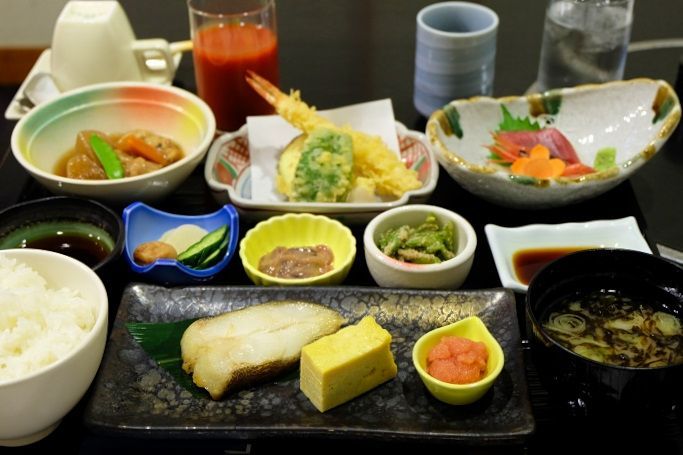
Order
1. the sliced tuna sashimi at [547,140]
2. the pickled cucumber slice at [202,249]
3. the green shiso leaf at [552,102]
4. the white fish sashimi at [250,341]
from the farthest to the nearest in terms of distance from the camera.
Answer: the green shiso leaf at [552,102] < the sliced tuna sashimi at [547,140] < the pickled cucumber slice at [202,249] < the white fish sashimi at [250,341]

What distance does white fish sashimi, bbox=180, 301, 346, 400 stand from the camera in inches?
59.0

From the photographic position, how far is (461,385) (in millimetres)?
1409

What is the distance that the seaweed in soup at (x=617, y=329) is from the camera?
143 cm

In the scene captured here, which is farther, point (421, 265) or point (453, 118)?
point (453, 118)

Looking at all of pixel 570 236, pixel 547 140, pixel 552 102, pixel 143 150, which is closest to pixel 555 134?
pixel 547 140

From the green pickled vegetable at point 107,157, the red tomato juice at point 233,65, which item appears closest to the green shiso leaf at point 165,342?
the green pickled vegetable at point 107,157

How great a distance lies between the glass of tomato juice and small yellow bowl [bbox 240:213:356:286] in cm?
60

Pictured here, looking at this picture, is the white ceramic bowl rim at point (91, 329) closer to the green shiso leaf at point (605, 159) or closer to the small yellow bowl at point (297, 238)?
the small yellow bowl at point (297, 238)

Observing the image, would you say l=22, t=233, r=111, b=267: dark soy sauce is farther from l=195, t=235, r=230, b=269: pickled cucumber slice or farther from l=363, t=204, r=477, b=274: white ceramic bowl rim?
l=363, t=204, r=477, b=274: white ceramic bowl rim

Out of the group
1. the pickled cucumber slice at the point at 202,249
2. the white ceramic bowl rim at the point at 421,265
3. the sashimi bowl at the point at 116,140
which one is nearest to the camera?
the white ceramic bowl rim at the point at 421,265

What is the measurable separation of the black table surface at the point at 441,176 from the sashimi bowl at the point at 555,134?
0.31ft

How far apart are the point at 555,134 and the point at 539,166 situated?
0.63 feet

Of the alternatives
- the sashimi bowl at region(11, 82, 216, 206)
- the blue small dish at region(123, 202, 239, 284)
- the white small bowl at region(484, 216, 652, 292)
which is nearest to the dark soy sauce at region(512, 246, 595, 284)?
the white small bowl at region(484, 216, 652, 292)

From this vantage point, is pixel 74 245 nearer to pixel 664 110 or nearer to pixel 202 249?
pixel 202 249
